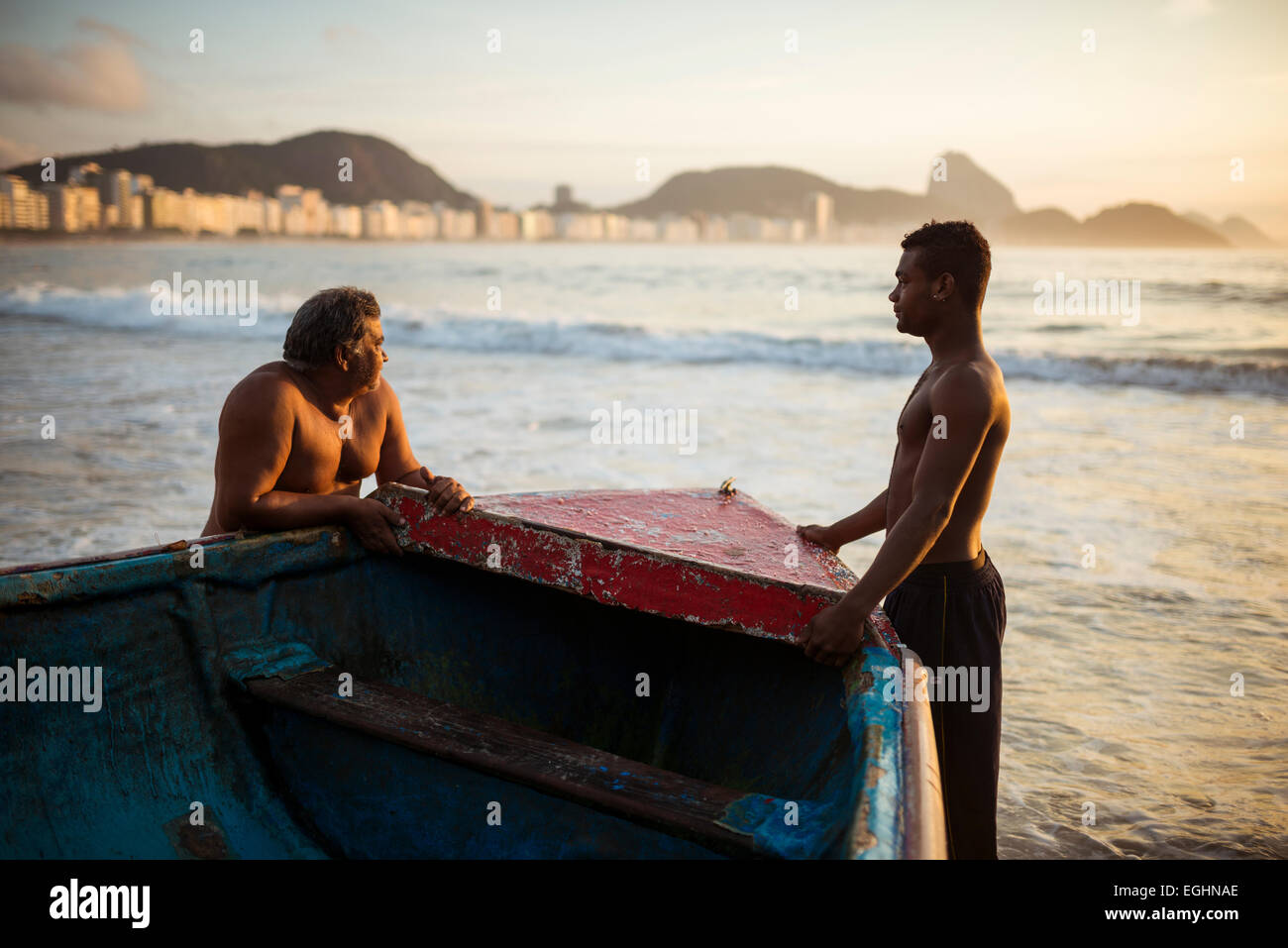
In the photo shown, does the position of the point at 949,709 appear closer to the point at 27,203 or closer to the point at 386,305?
the point at 386,305

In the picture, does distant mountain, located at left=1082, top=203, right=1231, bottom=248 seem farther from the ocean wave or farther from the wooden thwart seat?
the wooden thwart seat

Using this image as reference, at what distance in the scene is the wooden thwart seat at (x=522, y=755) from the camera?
213 cm

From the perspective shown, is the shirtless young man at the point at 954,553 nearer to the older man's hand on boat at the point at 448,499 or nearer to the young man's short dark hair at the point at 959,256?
the young man's short dark hair at the point at 959,256

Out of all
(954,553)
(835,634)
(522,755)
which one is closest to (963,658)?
(954,553)

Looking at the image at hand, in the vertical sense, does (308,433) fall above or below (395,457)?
above

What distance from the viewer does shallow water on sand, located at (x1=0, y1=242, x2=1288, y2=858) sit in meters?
4.03

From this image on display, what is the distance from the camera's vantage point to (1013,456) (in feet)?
31.7

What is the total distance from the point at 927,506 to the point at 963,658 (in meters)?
0.51

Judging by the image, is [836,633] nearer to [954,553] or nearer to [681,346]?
[954,553]

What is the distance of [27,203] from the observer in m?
49.7

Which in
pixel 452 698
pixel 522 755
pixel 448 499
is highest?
pixel 448 499

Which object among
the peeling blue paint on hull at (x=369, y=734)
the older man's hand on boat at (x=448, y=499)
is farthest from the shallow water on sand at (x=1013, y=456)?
the older man's hand on boat at (x=448, y=499)

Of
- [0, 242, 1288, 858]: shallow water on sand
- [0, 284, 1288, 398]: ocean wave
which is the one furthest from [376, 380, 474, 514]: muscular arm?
[0, 284, 1288, 398]: ocean wave

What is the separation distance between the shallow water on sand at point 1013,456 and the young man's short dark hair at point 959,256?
202 cm
